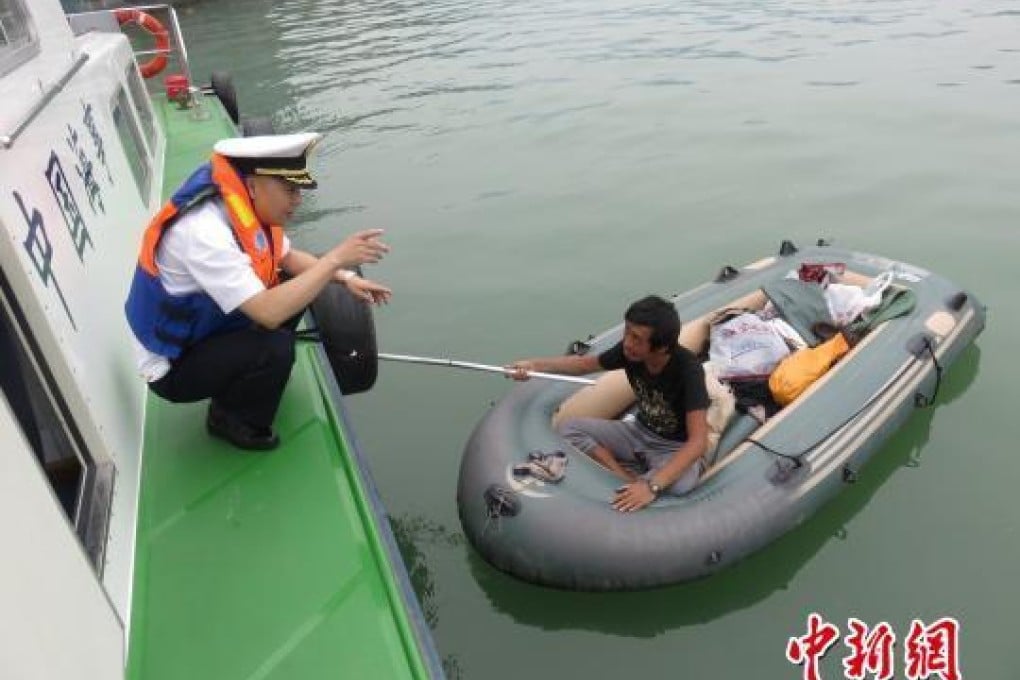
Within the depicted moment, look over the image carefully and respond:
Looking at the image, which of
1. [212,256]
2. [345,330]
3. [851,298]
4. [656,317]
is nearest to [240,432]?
[345,330]

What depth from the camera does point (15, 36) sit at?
3748 mm

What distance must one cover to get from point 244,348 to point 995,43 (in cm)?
1312

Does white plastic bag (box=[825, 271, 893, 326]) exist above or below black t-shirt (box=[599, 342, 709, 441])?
below

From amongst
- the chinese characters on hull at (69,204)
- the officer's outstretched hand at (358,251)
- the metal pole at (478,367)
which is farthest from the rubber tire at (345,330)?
the chinese characters on hull at (69,204)

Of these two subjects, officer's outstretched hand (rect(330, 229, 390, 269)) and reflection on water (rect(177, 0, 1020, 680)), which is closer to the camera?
officer's outstretched hand (rect(330, 229, 390, 269))

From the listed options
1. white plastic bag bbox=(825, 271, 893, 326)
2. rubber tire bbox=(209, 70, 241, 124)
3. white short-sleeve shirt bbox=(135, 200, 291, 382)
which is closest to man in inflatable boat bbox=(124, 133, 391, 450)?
white short-sleeve shirt bbox=(135, 200, 291, 382)

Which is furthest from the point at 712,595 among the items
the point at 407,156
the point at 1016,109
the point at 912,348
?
the point at 1016,109

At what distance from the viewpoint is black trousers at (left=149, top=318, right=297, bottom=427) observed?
3.22m

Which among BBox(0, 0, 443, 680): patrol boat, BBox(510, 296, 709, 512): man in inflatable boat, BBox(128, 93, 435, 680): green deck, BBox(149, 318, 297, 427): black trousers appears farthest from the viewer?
BBox(510, 296, 709, 512): man in inflatable boat

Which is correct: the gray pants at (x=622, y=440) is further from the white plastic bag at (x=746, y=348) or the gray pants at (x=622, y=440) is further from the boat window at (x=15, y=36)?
the boat window at (x=15, y=36)

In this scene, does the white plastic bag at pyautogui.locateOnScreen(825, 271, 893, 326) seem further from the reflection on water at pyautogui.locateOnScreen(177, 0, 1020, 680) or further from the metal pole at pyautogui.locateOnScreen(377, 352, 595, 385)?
the metal pole at pyautogui.locateOnScreen(377, 352, 595, 385)

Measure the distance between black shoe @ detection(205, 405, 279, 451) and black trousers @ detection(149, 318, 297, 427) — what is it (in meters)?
0.13

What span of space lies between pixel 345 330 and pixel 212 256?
1.00 metres

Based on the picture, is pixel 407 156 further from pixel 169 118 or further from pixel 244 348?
pixel 244 348
